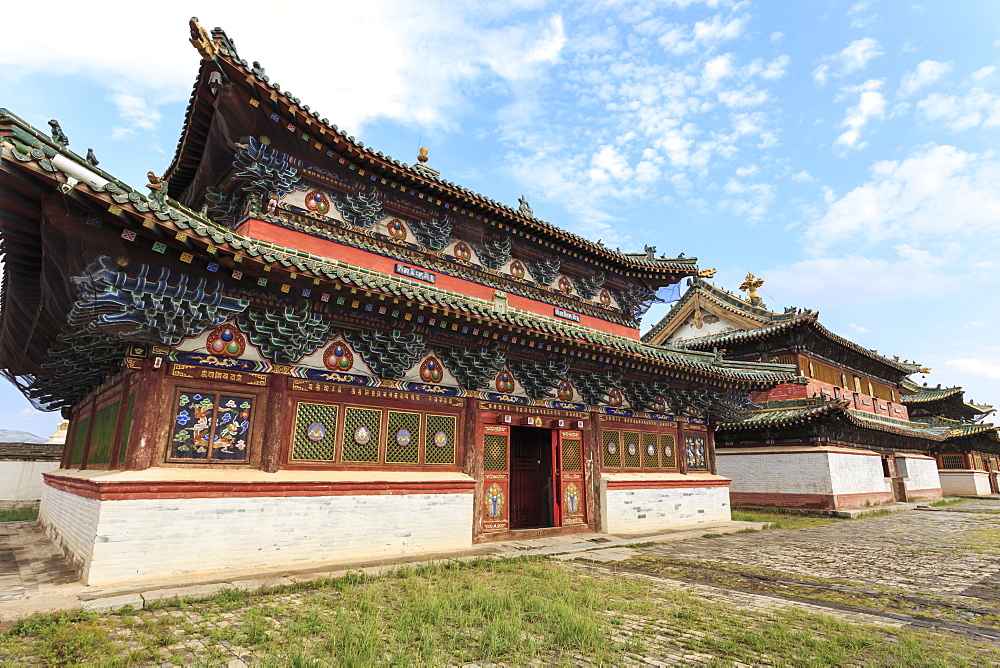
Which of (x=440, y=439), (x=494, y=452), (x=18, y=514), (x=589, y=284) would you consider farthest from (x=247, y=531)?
(x=18, y=514)

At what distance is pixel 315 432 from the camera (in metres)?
8.22

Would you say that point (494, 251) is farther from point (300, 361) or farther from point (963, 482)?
point (963, 482)

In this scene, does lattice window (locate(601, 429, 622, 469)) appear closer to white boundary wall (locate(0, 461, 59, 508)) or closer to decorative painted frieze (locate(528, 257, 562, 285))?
decorative painted frieze (locate(528, 257, 562, 285))

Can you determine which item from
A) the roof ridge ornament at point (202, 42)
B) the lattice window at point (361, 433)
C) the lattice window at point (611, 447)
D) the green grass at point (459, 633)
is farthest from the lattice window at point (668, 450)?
the roof ridge ornament at point (202, 42)

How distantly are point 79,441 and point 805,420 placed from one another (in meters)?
22.4

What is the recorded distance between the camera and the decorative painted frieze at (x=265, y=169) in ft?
30.2

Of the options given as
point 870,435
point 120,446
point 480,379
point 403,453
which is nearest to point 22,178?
point 120,446

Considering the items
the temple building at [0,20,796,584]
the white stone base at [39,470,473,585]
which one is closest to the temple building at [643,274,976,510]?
the temple building at [0,20,796,584]

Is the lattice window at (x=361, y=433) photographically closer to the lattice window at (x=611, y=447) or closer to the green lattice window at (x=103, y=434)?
the green lattice window at (x=103, y=434)

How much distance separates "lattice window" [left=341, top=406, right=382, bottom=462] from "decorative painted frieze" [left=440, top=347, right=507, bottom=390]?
176cm

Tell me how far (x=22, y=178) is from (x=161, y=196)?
Result: 4.16 feet

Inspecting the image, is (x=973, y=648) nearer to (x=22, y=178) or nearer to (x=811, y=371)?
(x=22, y=178)

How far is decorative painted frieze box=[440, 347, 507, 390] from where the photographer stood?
9.91 meters

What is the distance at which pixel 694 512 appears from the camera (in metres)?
13.7
